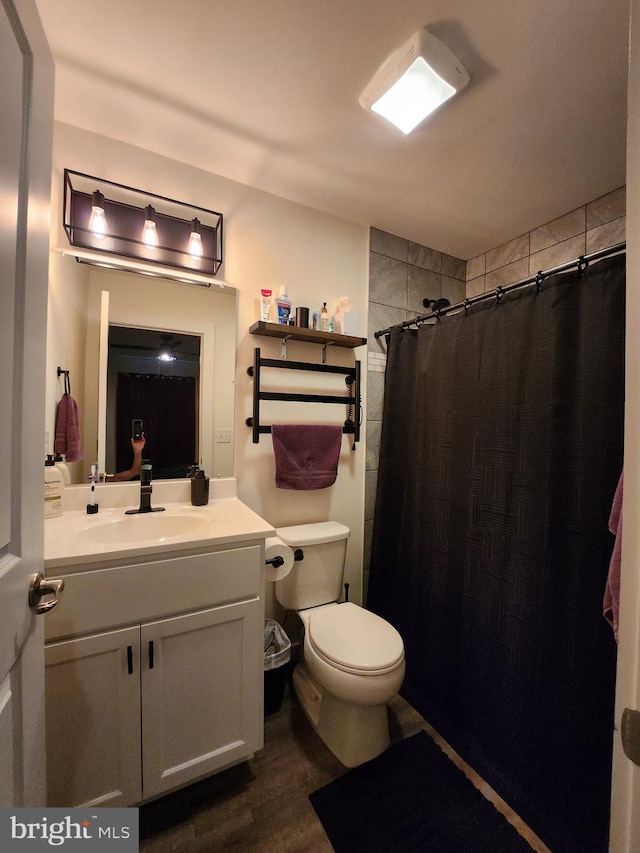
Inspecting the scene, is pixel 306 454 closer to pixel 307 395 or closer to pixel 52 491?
pixel 307 395

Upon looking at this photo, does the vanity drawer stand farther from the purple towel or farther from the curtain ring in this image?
the curtain ring

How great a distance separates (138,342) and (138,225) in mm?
501

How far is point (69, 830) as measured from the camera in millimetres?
644

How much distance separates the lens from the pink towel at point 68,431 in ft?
4.16

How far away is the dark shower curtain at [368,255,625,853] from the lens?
101 centimetres

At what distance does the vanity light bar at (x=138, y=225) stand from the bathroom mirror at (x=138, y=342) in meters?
0.10

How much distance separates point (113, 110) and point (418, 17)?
108 centimetres

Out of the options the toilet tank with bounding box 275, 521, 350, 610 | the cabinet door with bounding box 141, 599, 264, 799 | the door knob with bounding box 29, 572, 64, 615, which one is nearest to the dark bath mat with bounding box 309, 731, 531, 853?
the cabinet door with bounding box 141, 599, 264, 799

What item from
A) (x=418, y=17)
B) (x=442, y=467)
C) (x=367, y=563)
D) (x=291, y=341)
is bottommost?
(x=367, y=563)

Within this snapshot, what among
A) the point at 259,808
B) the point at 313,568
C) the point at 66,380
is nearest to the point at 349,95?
the point at 66,380

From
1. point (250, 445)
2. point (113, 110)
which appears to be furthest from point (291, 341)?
point (113, 110)

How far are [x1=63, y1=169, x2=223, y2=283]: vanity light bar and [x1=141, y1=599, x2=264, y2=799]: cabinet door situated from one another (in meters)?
1.39

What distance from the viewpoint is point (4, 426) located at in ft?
1.76

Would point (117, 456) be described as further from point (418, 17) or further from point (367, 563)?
point (418, 17)
